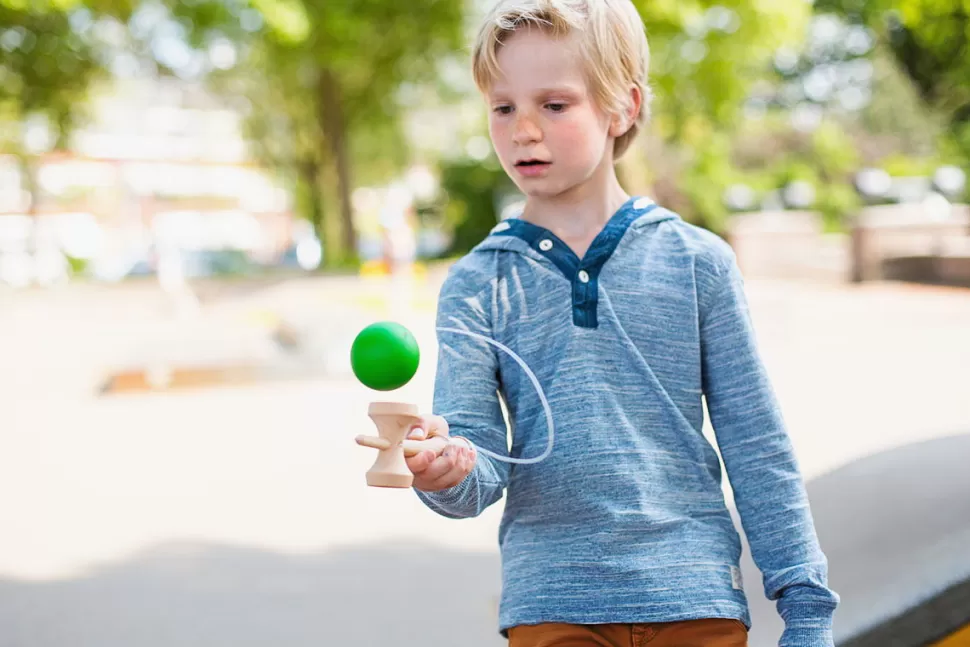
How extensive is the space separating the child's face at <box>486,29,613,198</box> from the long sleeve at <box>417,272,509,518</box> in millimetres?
236

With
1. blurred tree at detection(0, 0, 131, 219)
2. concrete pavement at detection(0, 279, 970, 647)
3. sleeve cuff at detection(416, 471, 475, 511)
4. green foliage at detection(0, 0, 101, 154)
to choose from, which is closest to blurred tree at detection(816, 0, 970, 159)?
concrete pavement at detection(0, 279, 970, 647)

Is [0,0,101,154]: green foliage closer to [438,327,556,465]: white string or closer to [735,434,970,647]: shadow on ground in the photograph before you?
[735,434,970,647]: shadow on ground

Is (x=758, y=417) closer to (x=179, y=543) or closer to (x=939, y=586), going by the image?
(x=939, y=586)

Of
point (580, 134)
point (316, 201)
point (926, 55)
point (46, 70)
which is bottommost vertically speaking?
point (580, 134)

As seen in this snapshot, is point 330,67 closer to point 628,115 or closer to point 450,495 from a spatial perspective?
point 628,115

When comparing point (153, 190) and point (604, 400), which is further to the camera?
point (153, 190)

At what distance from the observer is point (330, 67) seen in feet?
89.2

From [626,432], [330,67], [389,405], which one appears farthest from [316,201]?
[389,405]

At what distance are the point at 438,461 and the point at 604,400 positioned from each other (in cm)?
36

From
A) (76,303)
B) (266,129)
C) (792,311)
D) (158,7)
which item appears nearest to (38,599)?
(792,311)

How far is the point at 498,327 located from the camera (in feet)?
6.63

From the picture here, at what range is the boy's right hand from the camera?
1.67 metres

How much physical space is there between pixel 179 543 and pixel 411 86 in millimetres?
30408

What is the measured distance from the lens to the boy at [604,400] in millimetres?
1893
